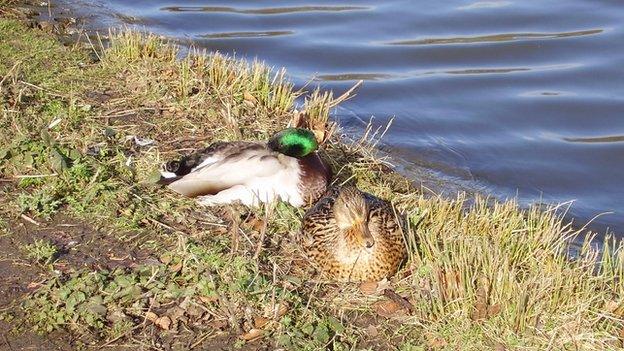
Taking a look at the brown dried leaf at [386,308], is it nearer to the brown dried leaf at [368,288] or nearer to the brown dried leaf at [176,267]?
the brown dried leaf at [368,288]

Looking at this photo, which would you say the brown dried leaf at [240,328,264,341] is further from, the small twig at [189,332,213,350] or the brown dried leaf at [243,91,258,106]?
the brown dried leaf at [243,91,258,106]

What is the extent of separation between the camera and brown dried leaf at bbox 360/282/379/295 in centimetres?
453

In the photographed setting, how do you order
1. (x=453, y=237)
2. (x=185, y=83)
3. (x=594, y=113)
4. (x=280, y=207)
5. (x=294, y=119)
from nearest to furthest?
(x=453, y=237) < (x=280, y=207) < (x=294, y=119) < (x=185, y=83) < (x=594, y=113)

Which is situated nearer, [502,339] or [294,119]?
[502,339]

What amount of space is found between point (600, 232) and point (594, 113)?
2.18m

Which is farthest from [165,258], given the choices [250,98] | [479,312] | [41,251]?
[250,98]

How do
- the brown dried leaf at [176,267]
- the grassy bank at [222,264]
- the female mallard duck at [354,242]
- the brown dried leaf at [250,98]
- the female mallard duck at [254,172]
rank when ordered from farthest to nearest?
the brown dried leaf at [250,98] < the female mallard duck at [254,172] < the female mallard duck at [354,242] < the brown dried leaf at [176,267] < the grassy bank at [222,264]

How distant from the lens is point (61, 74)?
6.94m

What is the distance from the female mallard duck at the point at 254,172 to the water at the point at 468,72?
2.03 m

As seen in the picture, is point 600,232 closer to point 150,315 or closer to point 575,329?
point 575,329

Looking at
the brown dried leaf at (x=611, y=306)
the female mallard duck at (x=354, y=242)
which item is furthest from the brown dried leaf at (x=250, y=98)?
the brown dried leaf at (x=611, y=306)

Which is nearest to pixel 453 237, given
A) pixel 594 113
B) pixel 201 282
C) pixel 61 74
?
pixel 201 282

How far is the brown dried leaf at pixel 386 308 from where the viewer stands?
14.3 feet

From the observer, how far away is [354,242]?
15.3 feet
